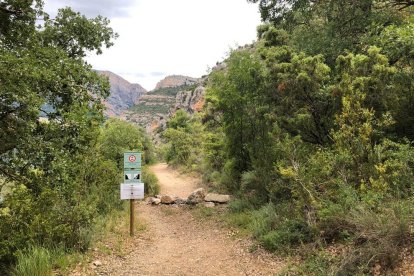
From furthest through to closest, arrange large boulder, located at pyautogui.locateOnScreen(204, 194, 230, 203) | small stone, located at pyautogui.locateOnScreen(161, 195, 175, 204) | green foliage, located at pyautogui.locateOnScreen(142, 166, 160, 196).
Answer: green foliage, located at pyautogui.locateOnScreen(142, 166, 160, 196)
small stone, located at pyautogui.locateOnScreen(161, 195, 175, 204)
large boulder, located at pyautogui.locateOnScreen(204, 194, 230, 203)

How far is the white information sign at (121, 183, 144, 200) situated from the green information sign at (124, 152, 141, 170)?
0.53 meters

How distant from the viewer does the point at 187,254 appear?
9.02 m

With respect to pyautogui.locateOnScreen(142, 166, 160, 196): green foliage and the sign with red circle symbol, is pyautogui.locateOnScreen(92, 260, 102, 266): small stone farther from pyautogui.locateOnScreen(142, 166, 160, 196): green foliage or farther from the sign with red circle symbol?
pyautogui.locateOnScreen(142, 166, 160, 196): green foliage

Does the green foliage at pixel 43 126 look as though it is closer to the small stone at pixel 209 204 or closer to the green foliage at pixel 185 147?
the small stone at pixel 209 204

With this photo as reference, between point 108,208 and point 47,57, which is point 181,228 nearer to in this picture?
point 108,208

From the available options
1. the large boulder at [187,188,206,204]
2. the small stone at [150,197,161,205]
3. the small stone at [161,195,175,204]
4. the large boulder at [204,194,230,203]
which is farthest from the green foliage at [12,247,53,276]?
the small stone at [150,197,161,205]

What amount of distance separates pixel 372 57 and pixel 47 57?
264 inches

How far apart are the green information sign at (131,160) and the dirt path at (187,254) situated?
2.11m

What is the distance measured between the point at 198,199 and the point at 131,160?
5.89m

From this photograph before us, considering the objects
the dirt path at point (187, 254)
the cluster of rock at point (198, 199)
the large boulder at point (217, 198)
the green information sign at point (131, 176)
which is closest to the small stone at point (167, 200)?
the cluster of rock at point (198, 199)

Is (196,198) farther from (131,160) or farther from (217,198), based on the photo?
(131,160)

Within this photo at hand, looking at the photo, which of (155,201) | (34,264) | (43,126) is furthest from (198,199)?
(43,126)

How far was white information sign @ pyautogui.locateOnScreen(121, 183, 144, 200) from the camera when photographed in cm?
1038

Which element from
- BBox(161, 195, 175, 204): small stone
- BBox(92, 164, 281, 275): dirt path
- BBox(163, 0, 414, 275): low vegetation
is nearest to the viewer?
BBox(163, 0, 414, 275): low vegetation
